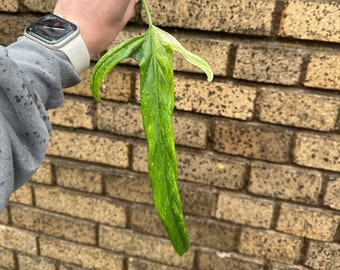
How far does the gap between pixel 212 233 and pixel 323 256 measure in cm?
29

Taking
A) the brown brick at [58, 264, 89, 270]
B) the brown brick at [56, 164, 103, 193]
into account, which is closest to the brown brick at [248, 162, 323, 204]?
the brown brick at [56, 164, 103, 193]

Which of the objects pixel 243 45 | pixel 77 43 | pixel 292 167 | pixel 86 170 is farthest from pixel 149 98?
pixel 86 170

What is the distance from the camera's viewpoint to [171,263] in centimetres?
119

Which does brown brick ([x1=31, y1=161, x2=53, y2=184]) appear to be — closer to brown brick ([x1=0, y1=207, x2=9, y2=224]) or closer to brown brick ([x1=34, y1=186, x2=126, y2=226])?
brown brick ([x1=34, y1=186, x2=126, y2=226])

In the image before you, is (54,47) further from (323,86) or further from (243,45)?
(323,86)

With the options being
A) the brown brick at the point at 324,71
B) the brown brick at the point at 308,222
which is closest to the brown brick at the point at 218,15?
the brown brick at the point at 324,71

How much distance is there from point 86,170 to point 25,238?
380 millimetres

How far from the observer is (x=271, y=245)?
108 cm

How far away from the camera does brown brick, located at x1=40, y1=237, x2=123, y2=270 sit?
125cm

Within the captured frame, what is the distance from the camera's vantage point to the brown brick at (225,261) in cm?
111

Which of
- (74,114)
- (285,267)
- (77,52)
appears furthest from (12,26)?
(285,267)

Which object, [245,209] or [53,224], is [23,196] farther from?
[245,209]

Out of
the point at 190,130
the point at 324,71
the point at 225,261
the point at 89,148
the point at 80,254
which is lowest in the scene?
the point at 80,254

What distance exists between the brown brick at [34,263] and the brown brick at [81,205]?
220 mm
